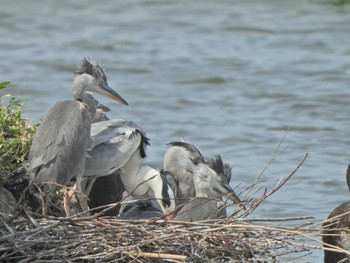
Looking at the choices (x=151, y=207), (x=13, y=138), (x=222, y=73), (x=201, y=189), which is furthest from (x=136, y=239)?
(x=222, y=73)

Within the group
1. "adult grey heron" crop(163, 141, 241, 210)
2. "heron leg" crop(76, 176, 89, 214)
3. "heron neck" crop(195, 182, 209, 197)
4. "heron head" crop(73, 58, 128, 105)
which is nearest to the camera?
"heron leg" crop(76, 176, 89, 214)

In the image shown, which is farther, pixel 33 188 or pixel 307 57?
pixel 307 57

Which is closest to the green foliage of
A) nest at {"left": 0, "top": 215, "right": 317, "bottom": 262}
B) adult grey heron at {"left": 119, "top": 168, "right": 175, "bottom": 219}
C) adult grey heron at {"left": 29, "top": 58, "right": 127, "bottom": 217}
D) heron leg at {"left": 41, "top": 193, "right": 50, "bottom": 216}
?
adult grey heron at {"left": 29, "top": 58, "right": 127, "bottom": 217}

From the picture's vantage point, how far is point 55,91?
16.7m

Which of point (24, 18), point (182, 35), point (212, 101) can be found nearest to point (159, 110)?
point (212, 101)

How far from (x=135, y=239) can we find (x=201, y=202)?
1276 millimetres

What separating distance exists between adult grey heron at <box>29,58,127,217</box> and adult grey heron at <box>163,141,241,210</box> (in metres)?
1.14

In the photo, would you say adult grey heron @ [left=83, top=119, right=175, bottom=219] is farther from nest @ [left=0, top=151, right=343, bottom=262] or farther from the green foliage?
nest @ [left=0, top=151, right=343, bottom=262]

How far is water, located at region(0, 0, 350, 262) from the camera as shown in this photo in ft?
44.6

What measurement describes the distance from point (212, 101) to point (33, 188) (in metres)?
7.70

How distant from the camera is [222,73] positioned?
17859 mm

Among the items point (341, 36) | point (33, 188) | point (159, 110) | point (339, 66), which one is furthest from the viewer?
point (341, 36)

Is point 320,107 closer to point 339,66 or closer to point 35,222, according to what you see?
point 339,66

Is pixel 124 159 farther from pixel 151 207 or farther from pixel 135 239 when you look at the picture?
pixel 135 239
